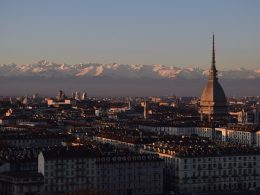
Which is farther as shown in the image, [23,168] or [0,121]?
[0,121]

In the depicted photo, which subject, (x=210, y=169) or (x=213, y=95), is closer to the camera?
(x=210, y=169)

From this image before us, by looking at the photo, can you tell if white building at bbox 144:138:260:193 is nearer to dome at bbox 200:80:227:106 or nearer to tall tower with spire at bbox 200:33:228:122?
tall tower with spire at bbox 200:33:228:122

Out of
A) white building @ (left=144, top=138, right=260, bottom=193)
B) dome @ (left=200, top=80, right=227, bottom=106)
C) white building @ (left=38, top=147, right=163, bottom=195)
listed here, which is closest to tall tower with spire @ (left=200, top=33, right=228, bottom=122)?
dome @ (left=200, top=80, right=227, bottom=106)

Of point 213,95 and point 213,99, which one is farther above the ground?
point 213,95

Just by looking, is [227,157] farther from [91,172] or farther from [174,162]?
[91,172]

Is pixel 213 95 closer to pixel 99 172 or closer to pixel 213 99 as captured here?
pixel 213 99

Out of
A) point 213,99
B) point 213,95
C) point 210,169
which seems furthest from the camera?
point 213,95

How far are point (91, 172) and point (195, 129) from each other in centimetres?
6239

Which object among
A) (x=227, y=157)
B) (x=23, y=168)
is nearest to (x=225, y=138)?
(x=227, y=157)

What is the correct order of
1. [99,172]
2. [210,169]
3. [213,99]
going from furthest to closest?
1. [213,99]
2. [210,169]
3. [99,172]

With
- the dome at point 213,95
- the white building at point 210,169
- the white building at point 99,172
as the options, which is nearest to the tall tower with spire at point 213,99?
the dome at point 213,95

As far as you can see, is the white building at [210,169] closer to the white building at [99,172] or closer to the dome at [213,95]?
the white building at [99,172]

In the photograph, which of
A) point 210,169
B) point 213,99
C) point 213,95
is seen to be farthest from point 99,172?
point 213,95

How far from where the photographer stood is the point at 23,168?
72.4m
